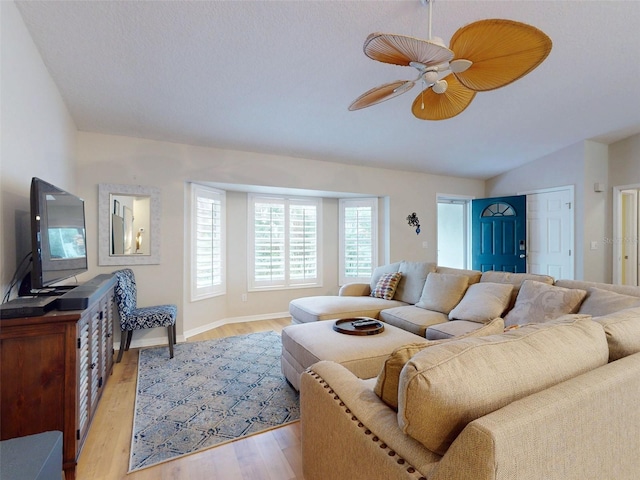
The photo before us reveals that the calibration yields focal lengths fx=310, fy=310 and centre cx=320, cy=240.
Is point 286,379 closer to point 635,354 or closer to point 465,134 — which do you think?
point 635,354

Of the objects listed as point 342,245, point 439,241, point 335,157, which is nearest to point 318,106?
point 335,157

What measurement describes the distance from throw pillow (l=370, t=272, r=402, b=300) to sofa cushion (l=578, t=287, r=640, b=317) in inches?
73.0

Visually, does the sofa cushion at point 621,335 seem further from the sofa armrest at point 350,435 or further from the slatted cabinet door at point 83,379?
the slatted cabinet door at point 83,379

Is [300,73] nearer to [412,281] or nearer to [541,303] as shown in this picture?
[412,281]

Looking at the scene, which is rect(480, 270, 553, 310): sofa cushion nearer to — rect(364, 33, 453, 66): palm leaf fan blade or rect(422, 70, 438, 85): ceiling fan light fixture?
rect(422, 70, 438, 85): ceiling fan light fixture

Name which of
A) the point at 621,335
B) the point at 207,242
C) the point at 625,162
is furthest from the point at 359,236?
the point at 621,335

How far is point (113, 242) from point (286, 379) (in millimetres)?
2456

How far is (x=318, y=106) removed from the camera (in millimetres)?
3227

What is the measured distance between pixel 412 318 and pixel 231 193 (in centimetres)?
314

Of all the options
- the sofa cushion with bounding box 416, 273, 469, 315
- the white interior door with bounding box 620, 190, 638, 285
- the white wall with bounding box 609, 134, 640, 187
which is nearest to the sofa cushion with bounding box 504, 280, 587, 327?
the sofa cushion with bounding box 416, 273, 469, 315

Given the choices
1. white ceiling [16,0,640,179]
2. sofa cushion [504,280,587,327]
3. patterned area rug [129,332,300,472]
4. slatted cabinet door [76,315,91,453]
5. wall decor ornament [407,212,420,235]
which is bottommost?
patterned area rug [129,332,300,472]

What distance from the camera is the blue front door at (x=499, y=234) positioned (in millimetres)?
5363

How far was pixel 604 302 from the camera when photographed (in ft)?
6.72

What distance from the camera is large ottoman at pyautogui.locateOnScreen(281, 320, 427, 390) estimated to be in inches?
79.7
